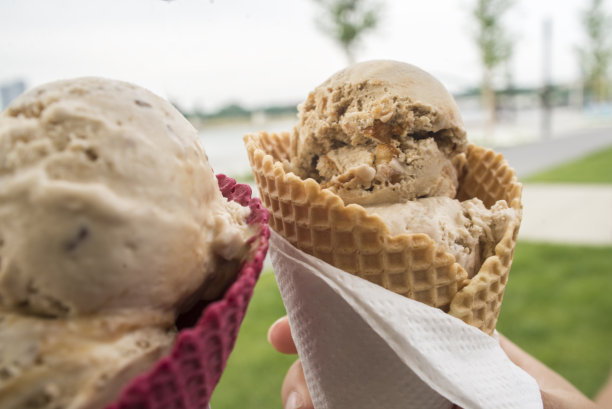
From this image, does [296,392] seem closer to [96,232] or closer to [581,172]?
[96,232]

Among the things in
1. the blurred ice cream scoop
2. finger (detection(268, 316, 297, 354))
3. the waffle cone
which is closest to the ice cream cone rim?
the waffle cone

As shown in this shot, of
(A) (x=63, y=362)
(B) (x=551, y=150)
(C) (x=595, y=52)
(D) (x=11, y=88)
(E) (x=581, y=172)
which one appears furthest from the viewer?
(C) (x=595, y=52)

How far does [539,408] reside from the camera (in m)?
1.04

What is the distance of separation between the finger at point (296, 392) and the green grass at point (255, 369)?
0.93 meters

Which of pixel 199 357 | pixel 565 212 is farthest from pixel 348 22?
pixel 199 357

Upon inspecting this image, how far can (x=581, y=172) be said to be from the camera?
7.11m

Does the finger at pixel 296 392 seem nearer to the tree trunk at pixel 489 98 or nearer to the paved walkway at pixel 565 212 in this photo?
the paved walkway at pixel 565 212

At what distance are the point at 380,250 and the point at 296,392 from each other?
68 centimetres

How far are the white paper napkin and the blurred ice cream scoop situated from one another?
0.88 ft

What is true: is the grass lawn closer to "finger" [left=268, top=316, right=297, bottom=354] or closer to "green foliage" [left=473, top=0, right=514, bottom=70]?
"finger" [left=268, top=316, right=297, bottom=354]

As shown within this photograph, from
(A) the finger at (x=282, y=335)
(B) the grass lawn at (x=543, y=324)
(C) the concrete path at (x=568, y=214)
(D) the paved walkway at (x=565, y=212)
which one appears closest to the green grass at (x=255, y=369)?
(B) the grass lawn at (x=543, y=324)

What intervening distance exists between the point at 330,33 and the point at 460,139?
589 cm

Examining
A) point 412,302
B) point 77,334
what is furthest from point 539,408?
point 77,334

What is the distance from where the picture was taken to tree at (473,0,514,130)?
398 inches
